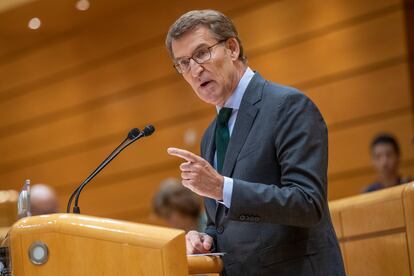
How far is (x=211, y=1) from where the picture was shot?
6.94 m

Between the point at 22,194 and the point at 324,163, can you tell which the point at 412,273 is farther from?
the point at 22,194

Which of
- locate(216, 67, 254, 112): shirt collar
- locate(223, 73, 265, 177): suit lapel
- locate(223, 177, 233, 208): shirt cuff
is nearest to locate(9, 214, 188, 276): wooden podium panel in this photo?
locate(223, 177, 233, 208): shirt cuff

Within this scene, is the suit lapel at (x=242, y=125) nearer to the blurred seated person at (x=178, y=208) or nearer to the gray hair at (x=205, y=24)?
the gray hair at (x=205, y=24)

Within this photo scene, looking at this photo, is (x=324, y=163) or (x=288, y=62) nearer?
(x=324, y=163)

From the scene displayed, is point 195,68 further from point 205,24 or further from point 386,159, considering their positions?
point 386,159

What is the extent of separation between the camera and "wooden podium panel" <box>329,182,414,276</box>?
285 cm

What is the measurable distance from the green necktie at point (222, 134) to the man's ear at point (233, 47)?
18 cm

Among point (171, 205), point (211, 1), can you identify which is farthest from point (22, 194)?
point (211, 1)

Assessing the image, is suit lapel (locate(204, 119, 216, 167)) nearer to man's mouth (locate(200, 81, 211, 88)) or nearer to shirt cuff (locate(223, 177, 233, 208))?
man's mouth (locate(200, 81, 211, 88))

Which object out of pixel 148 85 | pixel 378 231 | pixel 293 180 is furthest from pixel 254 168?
pixel 148 85

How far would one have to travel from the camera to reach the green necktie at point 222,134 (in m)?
2.43

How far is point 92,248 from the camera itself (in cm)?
199

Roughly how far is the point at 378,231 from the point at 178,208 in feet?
6.12

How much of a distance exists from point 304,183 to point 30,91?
6540 millimetres
